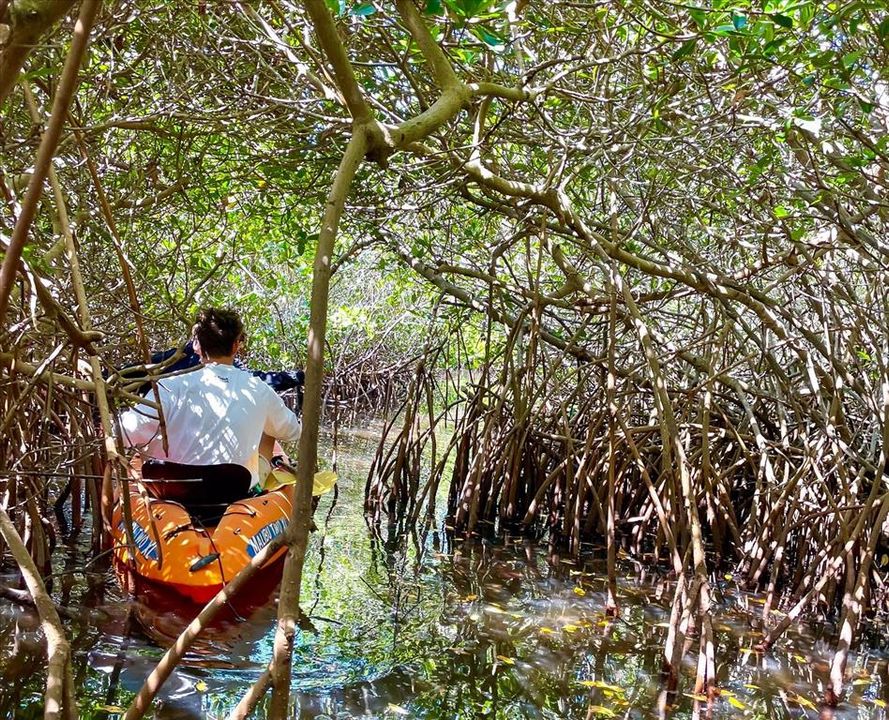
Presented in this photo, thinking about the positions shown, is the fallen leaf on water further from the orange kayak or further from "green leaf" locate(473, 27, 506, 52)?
"green leaf" locate(473, 27, 506, 52)

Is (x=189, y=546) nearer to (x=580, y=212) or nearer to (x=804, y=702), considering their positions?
(x=804, y=702)

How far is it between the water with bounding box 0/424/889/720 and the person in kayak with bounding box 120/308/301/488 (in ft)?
2.33

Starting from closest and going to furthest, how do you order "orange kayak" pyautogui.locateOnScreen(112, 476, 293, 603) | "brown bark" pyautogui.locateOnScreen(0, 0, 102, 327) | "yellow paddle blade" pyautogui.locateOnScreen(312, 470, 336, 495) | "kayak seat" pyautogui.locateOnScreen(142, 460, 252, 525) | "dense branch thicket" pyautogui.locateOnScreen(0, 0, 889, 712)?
"brown bark" pyautogui.locateOnScreen(0, 0, 102, 327)
"dense branch thicket" pyautogui.locateOnScreen(0, 0, 889, 712)
"orange kayak" pyautogui.locateOnScreen(112, 476, 293, 603)
"kayak seat" pyautogui.locateOnScreen(142, 460, 252, 525)
"yellow paddle blade" pyautogui.locateOnScreen(312, 470, 336, 495)

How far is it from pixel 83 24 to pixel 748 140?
432 cm

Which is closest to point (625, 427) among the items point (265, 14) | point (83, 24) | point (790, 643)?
point (790, 643)

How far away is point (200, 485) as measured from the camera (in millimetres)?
4227

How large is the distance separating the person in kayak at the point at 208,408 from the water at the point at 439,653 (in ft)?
2.33

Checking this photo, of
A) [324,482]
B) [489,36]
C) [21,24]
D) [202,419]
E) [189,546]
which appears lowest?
[189,546]

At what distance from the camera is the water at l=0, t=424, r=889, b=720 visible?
3.39 m

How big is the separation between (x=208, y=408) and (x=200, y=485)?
0.41m

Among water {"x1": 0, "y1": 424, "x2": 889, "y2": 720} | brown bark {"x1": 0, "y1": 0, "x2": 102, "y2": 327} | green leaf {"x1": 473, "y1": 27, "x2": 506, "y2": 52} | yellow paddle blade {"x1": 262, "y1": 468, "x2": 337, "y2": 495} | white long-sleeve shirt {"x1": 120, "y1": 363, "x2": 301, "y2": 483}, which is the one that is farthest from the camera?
yellow paddle blade {"x1": 262, "y1": 468, "x2": 337, "y2": 495}

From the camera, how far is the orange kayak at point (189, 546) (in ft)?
12.7

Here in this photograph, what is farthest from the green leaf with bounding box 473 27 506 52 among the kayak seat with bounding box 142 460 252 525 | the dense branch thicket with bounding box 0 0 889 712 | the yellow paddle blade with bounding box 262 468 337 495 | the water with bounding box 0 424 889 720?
the yellow paddle blade with bounding box 262 468 337 495

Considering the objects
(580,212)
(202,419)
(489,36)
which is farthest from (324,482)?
(489,36)
